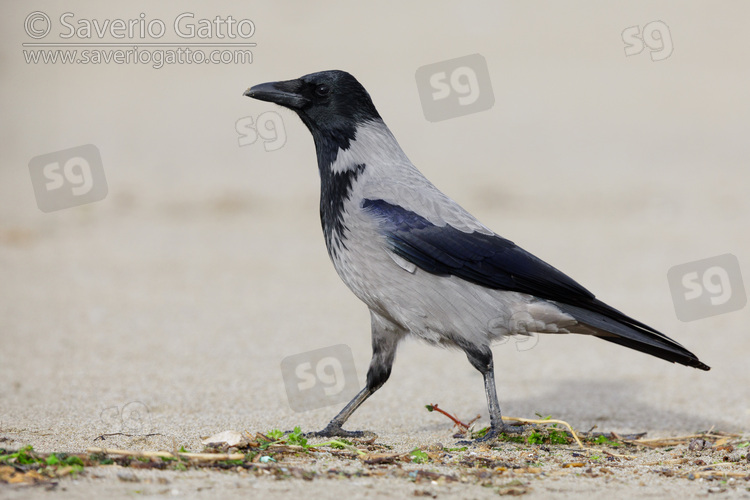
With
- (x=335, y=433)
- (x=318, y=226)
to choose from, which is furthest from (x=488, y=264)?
(x=318, y=226)

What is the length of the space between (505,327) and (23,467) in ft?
7.83

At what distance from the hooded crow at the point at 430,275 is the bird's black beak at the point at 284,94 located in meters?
0.01

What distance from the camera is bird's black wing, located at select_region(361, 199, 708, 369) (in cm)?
431

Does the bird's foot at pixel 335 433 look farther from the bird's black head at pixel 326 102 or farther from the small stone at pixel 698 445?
the small stone at pixel 698 445

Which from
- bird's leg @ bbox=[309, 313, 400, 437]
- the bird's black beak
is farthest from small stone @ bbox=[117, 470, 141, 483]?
the bird's black beak

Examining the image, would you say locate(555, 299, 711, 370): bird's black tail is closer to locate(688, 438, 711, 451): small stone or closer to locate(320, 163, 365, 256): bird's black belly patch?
locate(688, 438, 711, 451): small stone

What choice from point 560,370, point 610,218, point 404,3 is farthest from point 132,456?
point 404,3

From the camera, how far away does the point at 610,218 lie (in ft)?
40.1

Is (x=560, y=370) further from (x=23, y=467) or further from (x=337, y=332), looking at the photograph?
(x=23, y=467)

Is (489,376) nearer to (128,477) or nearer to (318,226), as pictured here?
(128,477)

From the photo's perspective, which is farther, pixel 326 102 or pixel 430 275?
pixel 326 102

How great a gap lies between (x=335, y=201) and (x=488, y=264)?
88 centimetres

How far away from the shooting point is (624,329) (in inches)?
177

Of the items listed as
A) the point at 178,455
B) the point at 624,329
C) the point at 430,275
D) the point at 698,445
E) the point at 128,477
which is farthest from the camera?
the point at 698,445
